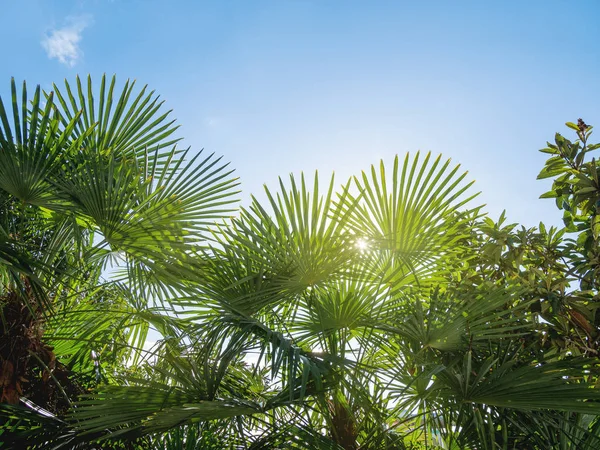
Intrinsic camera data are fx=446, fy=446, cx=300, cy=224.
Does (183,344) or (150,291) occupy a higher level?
(150,291)

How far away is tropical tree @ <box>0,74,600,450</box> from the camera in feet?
7.71

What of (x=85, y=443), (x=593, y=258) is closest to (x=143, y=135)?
(x=85, y=443)

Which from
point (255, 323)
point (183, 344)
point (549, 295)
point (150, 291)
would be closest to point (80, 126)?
point (150, 291)

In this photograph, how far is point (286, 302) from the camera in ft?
10.4

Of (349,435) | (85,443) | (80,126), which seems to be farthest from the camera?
(80,126)

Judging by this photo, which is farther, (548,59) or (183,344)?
(548,59)

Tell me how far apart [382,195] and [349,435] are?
1487mm

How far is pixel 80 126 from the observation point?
3215 mm

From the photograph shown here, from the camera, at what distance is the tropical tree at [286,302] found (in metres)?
2.35

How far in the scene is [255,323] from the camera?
230cm

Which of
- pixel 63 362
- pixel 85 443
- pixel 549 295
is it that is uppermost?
pixel 549 295

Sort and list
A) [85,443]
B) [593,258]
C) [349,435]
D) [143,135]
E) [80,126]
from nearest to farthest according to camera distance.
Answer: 1. [85,443]
2. [349,435]
3. [593,258]
4. [80,126]
5. [143,135]

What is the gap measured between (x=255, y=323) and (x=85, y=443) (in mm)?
1223

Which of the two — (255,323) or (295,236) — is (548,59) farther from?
(255,323)
